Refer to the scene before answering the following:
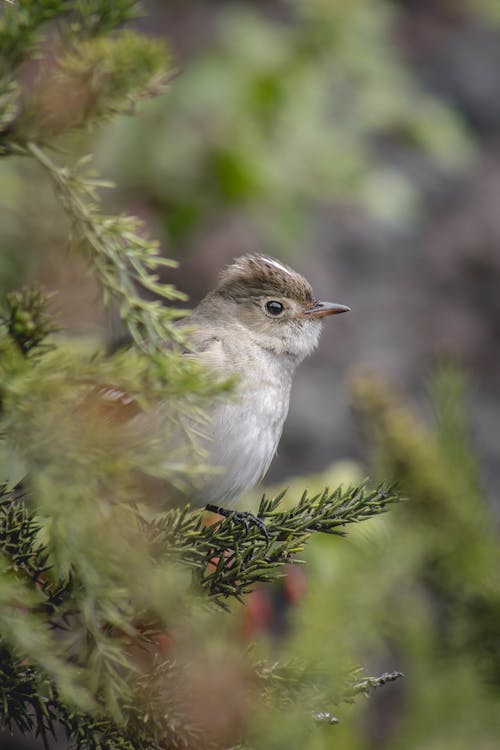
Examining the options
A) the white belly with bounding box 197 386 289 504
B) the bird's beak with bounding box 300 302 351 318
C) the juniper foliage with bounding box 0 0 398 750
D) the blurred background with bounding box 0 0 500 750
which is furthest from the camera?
the bird's beak with bounding box 300 302 351 318

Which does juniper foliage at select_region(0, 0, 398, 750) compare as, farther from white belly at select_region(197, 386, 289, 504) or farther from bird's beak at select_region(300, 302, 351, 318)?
bird's beak at select_region(300, 302, 351, 318)

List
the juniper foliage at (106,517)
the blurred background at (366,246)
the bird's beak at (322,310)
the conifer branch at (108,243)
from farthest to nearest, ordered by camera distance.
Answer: the bird's beak at (322,310)
the blurred background at (366,246)
the conifer branch at (108,243)
the juniper foliage at (106,517)

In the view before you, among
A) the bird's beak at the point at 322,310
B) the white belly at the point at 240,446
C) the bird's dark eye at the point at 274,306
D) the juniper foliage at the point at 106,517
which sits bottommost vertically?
the white belly at the point at 240,446

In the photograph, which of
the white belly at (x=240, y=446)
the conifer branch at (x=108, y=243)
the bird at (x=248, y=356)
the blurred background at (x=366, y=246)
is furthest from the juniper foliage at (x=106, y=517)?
the white belly at (x=240, y=446)

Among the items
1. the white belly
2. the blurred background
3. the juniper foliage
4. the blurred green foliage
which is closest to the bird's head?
the blurred background

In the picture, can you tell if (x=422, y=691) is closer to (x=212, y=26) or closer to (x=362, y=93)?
(x=362, y=93)

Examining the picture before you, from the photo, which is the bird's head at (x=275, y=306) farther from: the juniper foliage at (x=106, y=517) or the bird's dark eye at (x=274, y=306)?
the juniper foliage at (x=106, y=517)

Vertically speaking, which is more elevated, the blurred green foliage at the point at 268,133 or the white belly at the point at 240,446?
the blurred green foliage at the point at 268,133

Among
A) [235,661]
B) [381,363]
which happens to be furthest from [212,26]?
[235,661]
